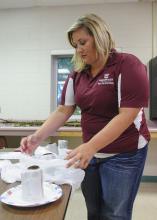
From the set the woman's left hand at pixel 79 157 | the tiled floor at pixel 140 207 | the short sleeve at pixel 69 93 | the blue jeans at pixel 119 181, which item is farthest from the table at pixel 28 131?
the woman's left hand at pixel 79 157

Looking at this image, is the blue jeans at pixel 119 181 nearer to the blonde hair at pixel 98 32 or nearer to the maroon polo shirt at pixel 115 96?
the maroon polo shirt at pixel 115 96

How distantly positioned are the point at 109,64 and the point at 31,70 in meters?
2.89

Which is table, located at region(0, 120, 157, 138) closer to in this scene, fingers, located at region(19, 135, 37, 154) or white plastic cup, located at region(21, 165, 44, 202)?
fingers, located at region(19, 135, 37, 154)

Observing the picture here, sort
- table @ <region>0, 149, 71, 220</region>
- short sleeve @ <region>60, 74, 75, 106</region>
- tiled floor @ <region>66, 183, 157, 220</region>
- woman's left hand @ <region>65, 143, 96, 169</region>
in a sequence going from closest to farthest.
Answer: table @ <region>0, 149, 71, 220</region>, woman's left hand @ <region>65, 143, 96, 169</region>, short sleeve @ <region>60, 74, 75, 106</region>, tiled floor @ <region>66, 183, 157, 220</region>

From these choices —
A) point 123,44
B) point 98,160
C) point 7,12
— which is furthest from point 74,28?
point 7,12

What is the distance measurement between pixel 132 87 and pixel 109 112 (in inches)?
7.2

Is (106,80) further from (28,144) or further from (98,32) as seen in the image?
(28,144)

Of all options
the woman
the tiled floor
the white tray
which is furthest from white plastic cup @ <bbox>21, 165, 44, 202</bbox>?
the tiled floor

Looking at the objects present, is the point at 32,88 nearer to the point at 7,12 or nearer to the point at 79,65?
the point at 7,12

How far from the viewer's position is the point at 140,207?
2789 millimetres

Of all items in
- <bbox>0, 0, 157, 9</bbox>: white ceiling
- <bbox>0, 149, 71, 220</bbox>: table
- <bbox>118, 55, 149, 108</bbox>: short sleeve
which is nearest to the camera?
<bbox>0, 149, 71, 220</bbox>: table

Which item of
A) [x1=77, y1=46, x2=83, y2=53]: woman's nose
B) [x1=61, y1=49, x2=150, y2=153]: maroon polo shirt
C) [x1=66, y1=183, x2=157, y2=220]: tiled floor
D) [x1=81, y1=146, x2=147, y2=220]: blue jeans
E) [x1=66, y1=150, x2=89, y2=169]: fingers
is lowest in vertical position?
[x1=66, y1=183, x2=157, y2=220]: tiled floor

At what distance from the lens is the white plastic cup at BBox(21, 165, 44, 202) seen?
88 cm

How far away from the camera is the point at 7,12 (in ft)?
13.1
